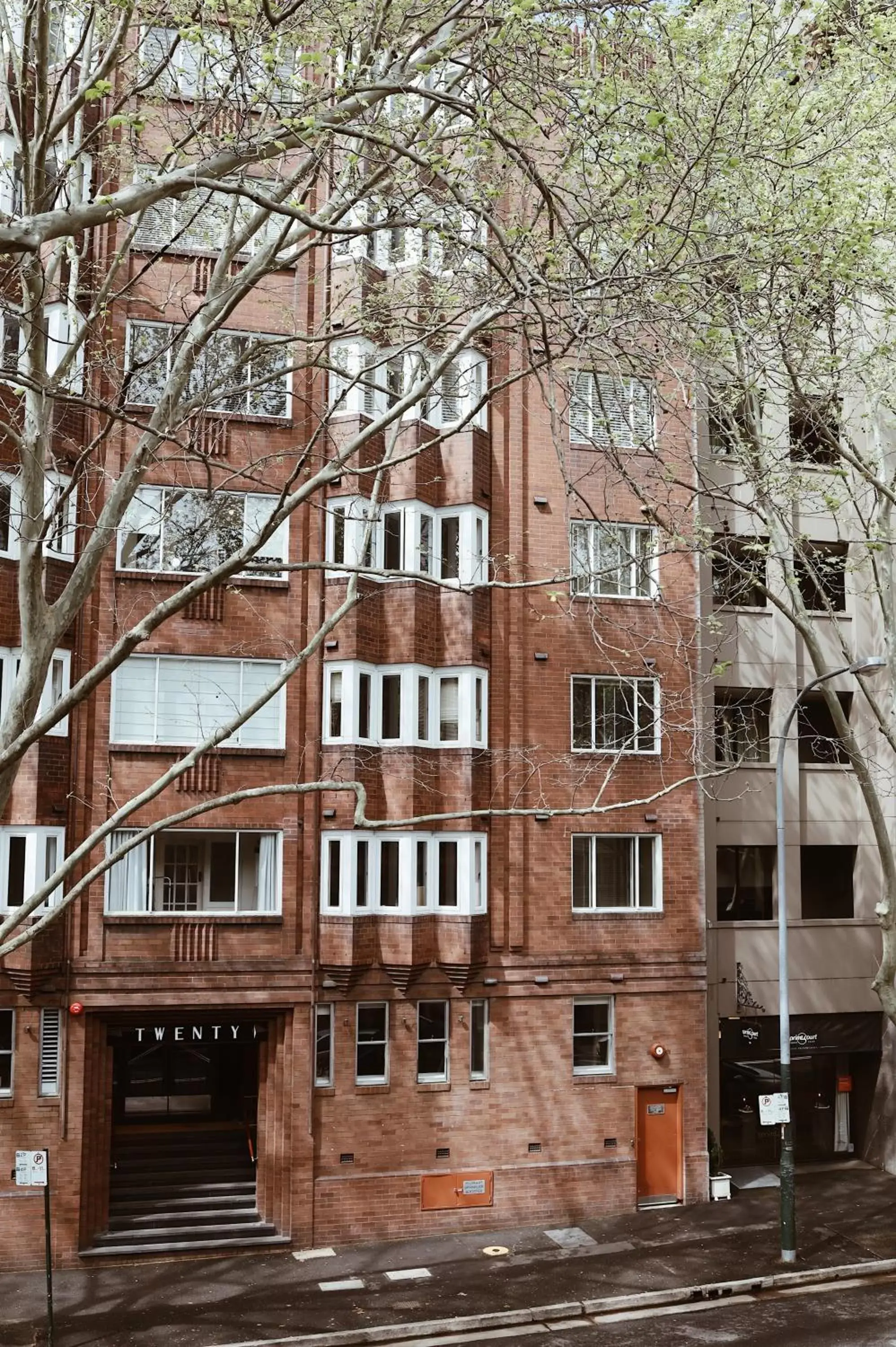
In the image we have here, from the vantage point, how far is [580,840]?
75.4 ft

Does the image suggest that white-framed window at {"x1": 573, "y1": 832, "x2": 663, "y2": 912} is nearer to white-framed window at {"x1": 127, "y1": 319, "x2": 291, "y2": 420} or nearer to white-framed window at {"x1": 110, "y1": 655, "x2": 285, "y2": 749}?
white-framed window at {"x1": 110, "y1": 655, "x2": 285, "y2": 749}

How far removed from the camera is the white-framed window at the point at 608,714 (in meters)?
23.1

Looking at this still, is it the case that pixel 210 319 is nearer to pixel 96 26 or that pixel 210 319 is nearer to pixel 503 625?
pixel 96 26

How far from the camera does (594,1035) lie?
22.5 m

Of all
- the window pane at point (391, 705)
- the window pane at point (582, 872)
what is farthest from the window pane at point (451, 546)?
the window pane at point (582, 872)

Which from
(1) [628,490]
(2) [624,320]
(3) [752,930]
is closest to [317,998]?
(3) [752,930]

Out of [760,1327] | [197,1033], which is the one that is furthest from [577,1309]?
[197,1033]

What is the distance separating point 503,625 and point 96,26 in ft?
41.6

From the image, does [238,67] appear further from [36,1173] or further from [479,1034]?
[479,1034]

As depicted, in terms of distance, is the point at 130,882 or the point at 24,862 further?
the point at 130,882

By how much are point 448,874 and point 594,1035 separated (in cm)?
402

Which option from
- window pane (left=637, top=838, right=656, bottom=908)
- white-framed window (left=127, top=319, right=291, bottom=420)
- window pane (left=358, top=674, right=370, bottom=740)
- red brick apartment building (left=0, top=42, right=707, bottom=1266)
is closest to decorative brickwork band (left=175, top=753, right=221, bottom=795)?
red brick apartment building (left=0, top=42, right=707, bottom=1266)

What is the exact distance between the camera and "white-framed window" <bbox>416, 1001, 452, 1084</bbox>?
70.6ft

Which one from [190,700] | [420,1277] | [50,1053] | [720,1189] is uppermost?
[190,700]
